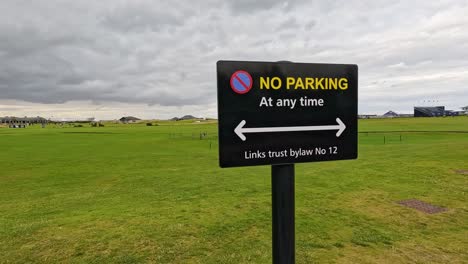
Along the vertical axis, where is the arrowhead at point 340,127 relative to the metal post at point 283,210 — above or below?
Answer: above

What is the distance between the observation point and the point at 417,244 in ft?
21.7

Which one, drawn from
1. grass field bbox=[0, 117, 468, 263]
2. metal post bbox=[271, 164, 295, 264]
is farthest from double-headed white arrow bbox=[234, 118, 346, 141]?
grass field bbox=[0, 117, 468, 263]

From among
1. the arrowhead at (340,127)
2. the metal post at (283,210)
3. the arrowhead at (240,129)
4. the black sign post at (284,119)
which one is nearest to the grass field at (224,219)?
the metal post at (283,210)

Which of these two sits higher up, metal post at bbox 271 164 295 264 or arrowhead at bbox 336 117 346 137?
arrowhead at bbox 336 117 346 137

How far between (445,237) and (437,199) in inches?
147

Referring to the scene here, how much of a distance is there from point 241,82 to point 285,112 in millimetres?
586

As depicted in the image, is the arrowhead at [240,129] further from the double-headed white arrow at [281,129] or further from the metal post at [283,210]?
the metal post at [283,210]

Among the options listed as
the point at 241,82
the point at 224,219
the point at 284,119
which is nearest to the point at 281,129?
the point at 284,119

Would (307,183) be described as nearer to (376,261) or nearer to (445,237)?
(445,237)

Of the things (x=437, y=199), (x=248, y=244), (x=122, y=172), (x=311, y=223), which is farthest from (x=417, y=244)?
(x=122, y=172)

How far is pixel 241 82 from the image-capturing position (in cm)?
315

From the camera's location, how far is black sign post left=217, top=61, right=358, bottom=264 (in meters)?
3.14

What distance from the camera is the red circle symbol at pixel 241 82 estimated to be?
3.13m

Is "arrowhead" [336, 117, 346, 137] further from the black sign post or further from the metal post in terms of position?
the metal post
